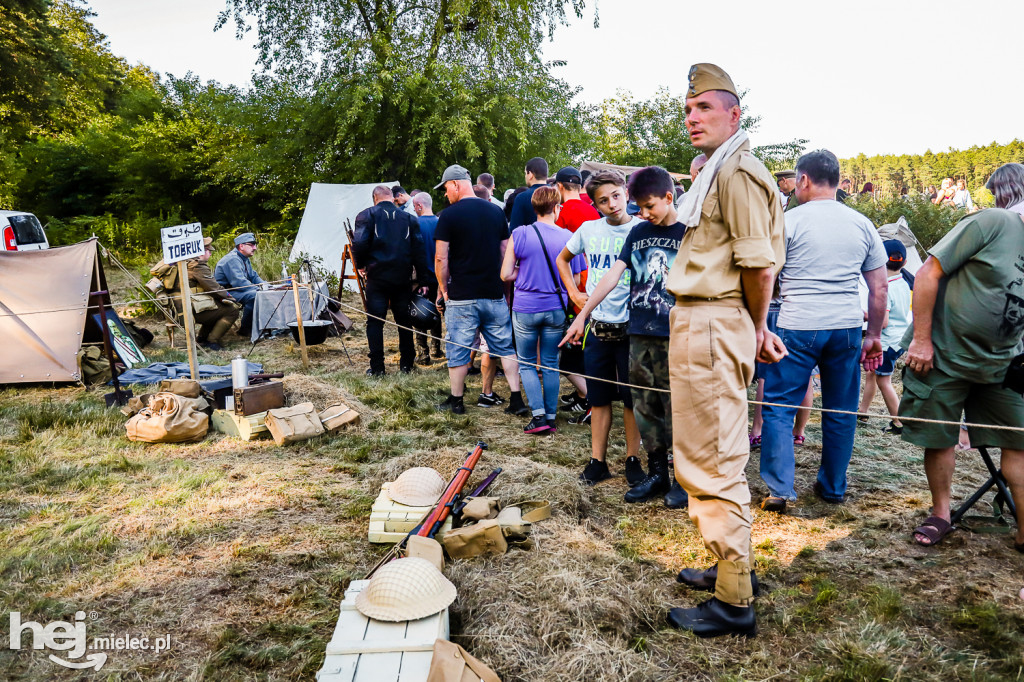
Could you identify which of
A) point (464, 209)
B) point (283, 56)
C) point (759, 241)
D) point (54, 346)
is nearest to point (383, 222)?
point (464, 209)

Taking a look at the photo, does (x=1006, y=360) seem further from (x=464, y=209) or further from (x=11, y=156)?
(x=11, y=156)

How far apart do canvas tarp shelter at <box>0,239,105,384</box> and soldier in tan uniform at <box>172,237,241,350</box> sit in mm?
1644

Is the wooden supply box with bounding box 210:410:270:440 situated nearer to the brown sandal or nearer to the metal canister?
the metal canister

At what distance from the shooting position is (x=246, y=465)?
4.60m

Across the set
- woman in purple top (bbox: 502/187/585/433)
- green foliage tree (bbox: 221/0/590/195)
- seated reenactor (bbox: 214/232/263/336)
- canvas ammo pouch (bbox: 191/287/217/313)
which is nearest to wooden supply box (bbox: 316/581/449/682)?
woman in purple top (bbox: 502/187/585/433)

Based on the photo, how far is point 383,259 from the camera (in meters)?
6.84

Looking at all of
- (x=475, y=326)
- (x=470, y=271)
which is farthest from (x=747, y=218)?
(x=475, y=326)

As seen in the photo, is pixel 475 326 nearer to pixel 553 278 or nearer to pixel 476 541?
pixel 553 278

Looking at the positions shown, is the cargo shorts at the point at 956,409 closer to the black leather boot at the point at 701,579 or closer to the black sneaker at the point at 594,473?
the black leather boot at the point at 701,579

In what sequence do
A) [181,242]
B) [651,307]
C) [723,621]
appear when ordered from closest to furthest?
[723,621] → [651,307] → [181,242]

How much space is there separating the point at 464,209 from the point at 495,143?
1166 centimetres

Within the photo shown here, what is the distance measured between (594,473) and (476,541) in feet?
4.10
